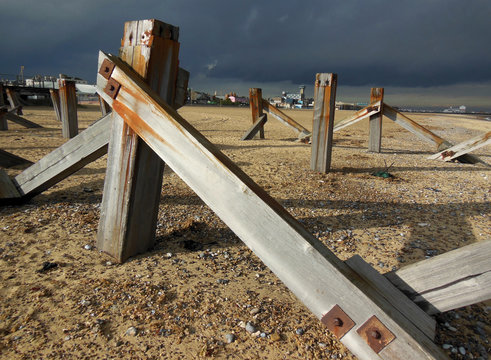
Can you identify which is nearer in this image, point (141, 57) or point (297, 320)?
point (297, 320)

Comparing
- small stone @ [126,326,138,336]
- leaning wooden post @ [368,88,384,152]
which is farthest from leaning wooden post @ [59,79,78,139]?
small stone @ [126,326,138,336]

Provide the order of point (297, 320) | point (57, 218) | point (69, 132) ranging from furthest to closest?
point (69, 132) → point (57, 218) → point (297, 320)

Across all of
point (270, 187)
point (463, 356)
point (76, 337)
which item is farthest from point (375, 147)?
point (76, 337)

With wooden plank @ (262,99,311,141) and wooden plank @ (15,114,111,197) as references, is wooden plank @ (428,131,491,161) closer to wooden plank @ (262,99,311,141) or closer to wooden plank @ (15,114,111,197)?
wooden plank @ (262,99,311,141)

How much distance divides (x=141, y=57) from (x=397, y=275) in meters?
2.17

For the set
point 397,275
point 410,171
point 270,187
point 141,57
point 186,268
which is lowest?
point 186,268

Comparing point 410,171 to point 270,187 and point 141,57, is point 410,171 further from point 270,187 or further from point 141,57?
point 141,57

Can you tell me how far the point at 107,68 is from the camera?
2146mm

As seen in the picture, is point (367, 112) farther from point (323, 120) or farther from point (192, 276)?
point (192, 276)

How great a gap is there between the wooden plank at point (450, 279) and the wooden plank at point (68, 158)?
2.39 m

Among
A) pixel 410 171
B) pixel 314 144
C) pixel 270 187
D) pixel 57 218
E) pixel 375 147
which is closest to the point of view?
pixel 57 218

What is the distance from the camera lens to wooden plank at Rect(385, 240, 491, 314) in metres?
1.47

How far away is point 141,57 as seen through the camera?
2242 mm

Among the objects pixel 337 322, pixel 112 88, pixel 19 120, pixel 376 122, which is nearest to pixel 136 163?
pixel 112 88
